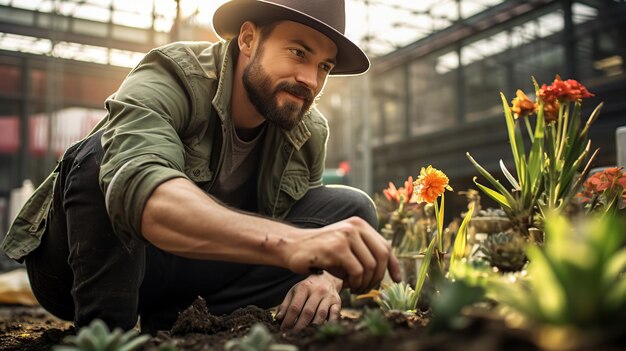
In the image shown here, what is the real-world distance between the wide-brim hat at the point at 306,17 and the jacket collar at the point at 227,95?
3.6 inches

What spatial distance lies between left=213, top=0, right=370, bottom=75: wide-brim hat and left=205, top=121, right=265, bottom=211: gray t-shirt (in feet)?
1.32

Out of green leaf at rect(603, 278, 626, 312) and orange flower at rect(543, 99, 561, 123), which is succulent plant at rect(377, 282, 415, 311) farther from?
green leaf at rect(603, 278, 626, 312)

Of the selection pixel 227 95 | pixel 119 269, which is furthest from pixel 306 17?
pixel 119 269

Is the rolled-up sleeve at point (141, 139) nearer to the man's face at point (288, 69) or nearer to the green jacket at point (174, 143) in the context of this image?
the green jacket at point (174, 143)

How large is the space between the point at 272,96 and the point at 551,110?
0.91 meters

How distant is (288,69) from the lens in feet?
6.18

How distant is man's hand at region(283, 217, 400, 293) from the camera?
101cm

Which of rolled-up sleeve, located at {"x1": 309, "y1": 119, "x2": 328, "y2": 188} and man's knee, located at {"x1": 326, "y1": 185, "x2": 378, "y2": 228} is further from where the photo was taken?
rolled-up sleeve, located at {"x1": 309, "y1": 119, "x2": 328, "y2": 188}

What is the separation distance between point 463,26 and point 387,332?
33.2 ft

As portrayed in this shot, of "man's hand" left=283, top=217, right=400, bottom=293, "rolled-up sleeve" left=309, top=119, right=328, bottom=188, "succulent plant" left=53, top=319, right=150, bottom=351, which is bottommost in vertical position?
"succulent plant" left=53, top=319, right=150, bottom=351

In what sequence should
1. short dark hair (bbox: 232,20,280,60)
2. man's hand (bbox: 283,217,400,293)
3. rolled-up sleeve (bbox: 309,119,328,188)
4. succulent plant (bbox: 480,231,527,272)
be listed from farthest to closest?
rolled-up sleeve (bbox: 309,119,328,188) < short dark hair (bbox: 232,20,280,60) < succulent plant (bbox: 480,231,527,272) < man's hand (bbox: 283,217,400,293)

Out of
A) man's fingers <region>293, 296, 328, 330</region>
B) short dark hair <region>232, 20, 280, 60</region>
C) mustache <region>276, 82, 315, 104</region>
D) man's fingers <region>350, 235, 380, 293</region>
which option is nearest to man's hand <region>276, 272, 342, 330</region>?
man's fingers <region>293, 296, 328, 330</region>

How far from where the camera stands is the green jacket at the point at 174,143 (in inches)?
49.0

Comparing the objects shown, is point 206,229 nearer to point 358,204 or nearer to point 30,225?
point 358,204
